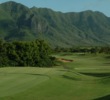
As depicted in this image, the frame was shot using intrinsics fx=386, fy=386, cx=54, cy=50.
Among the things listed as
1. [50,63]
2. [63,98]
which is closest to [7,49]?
[50,63]

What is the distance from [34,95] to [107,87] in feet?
26.9

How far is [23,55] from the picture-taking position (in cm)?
7531

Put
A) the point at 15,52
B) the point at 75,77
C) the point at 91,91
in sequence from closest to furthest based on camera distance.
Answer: the point at 91,91
the point at 75,77
the point at 15,52

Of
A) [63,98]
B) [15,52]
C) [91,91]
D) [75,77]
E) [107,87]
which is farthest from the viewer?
[15,52]

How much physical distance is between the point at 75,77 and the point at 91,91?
11187mm

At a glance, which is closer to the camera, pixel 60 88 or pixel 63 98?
pixel 63 98

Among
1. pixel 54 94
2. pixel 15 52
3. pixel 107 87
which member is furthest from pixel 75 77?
pixel 15 52

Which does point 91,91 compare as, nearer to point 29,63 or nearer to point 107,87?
point 107,87

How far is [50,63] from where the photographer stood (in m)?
78.6

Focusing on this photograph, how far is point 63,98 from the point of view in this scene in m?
28.3

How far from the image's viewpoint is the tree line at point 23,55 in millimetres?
73875

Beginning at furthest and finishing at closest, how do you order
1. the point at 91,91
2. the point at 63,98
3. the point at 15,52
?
the point at 15,52 → the point at 91,91 → the point at 63,98

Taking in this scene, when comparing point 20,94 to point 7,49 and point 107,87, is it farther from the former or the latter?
point 7,49

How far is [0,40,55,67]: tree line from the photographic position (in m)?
73.9
